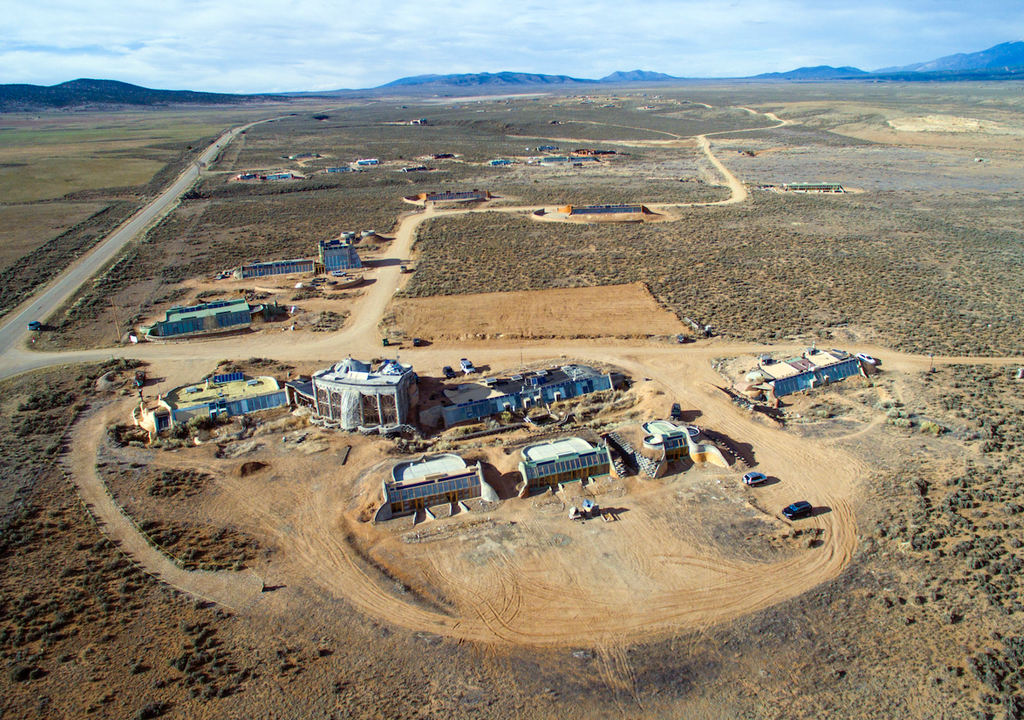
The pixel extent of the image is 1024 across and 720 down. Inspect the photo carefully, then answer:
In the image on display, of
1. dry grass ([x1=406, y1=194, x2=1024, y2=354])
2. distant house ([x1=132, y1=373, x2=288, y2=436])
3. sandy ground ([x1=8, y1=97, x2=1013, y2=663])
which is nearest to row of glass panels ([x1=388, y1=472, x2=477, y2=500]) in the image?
sandy ground ([x1=8, y1=97, x2=1013, y2=663])

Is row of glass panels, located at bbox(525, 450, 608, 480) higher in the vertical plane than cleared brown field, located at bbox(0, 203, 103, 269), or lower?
lower

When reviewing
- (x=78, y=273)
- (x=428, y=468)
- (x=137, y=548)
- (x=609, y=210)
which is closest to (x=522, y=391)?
(x=428, y=468)

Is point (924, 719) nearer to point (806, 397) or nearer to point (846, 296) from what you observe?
point (806, 397)

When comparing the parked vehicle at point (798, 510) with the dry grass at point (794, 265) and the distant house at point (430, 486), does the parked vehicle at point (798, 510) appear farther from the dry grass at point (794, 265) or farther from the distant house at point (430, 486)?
the dry grass at point (794, 265)

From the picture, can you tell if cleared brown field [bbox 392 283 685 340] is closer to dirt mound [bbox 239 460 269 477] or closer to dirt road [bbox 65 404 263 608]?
dirt mound [bbox 239 460 269 477]

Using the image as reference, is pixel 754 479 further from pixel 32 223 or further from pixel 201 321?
pixel 32 223
